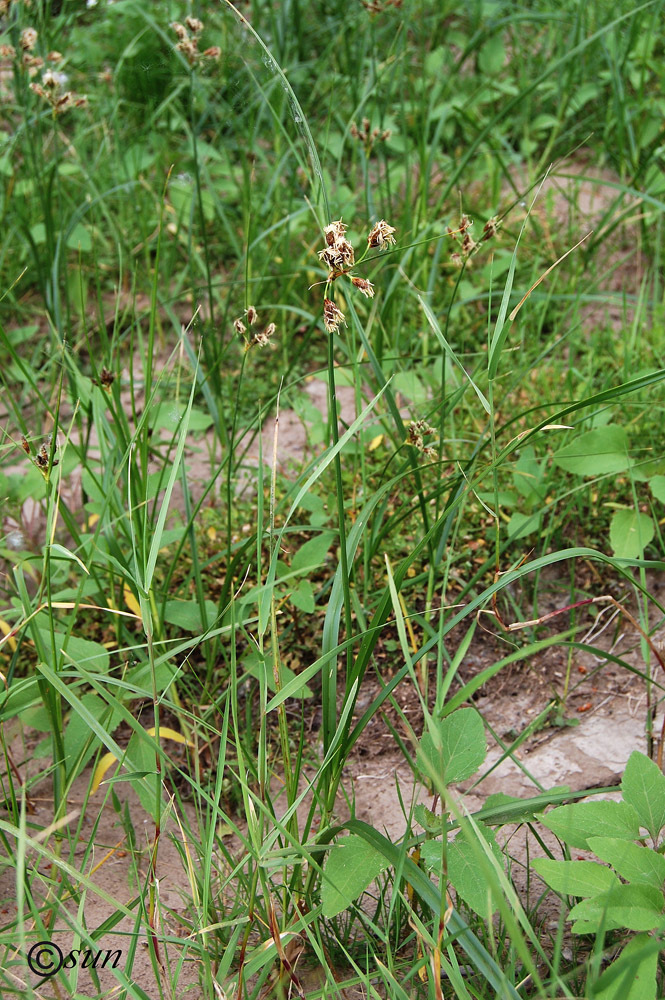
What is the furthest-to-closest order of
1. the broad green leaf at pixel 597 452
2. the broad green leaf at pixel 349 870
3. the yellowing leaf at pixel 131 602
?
the yellowing leaf at pixel 131 602
the broad green leaf at pixel 597 452
the broad green leaf at pixel 349 870

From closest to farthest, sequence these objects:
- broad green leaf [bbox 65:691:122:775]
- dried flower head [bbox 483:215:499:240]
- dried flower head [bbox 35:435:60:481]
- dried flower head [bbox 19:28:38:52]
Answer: dried flower head [bbox 35:435:60:481] → broad green leaf [bbox 65:691:122:775] → dried flower head [bbox 483:215:499:240] → dried flower head [bbox 19:28:38:52]

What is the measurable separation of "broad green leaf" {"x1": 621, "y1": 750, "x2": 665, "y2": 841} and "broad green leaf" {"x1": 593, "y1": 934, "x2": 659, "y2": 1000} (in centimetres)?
15

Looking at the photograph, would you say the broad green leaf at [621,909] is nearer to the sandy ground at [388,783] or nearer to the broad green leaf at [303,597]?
the sandy ground at [388,783]

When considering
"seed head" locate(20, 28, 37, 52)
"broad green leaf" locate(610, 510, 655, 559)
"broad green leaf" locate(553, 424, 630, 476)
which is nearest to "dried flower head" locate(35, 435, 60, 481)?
"broad green leaf" locate(553, 424, 630, 476)

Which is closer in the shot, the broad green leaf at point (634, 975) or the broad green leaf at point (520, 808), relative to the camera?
the broad green leaf at point (634, 975)

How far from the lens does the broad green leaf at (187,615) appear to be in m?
1.60

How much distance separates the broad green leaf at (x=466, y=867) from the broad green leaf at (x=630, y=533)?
68cm

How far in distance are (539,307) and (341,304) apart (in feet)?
1.98

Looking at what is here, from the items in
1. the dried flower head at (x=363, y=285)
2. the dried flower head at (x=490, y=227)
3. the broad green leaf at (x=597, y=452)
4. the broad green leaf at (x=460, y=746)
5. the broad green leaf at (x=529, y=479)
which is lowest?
the broad green leaf at (x=460, y=746)

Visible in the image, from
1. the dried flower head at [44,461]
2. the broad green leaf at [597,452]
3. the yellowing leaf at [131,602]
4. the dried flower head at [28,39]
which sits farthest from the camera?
the dried flower head at [28,39]

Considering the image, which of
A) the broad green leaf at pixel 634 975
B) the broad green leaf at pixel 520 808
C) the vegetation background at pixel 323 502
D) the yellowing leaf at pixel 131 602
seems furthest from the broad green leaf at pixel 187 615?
the broad green leaf at pixel 634 975

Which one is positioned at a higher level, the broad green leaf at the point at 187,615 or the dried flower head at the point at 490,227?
the dried flower head at the point at 490,227

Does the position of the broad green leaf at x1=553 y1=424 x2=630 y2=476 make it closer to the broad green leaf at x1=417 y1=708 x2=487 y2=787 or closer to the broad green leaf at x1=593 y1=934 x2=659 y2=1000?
the broad green leaf at x1=417 y1=708 x2=487 y2=787

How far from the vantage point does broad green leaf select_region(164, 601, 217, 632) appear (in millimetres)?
1604
